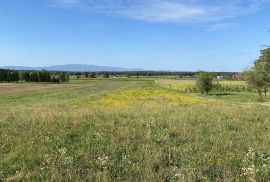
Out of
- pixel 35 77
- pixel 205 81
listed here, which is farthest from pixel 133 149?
pixel 35 77

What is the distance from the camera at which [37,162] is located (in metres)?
8.21

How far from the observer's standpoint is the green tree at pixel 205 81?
75100 mm

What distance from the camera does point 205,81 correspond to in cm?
7519

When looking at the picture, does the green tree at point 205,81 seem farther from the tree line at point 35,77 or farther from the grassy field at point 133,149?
the tree line at point 35,77

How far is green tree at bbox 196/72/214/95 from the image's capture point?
2957 inches

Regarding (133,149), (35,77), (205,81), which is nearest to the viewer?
(133,149)

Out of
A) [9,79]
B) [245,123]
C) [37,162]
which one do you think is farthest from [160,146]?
[9,79]

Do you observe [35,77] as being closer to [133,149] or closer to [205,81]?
[205,81]

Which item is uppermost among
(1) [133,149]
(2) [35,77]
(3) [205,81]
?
(1) [133,149]

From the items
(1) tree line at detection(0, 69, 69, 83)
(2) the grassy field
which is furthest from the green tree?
(1) tree line at detection(0, 69, 69, 83)

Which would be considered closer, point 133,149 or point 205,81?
point 133,149

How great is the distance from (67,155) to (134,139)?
2.02 m

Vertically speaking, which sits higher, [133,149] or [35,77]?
[133,149]

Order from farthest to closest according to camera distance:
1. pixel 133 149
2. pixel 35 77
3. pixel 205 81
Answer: pixel 35 77 < pixel 205 81 < pixel 133 149
